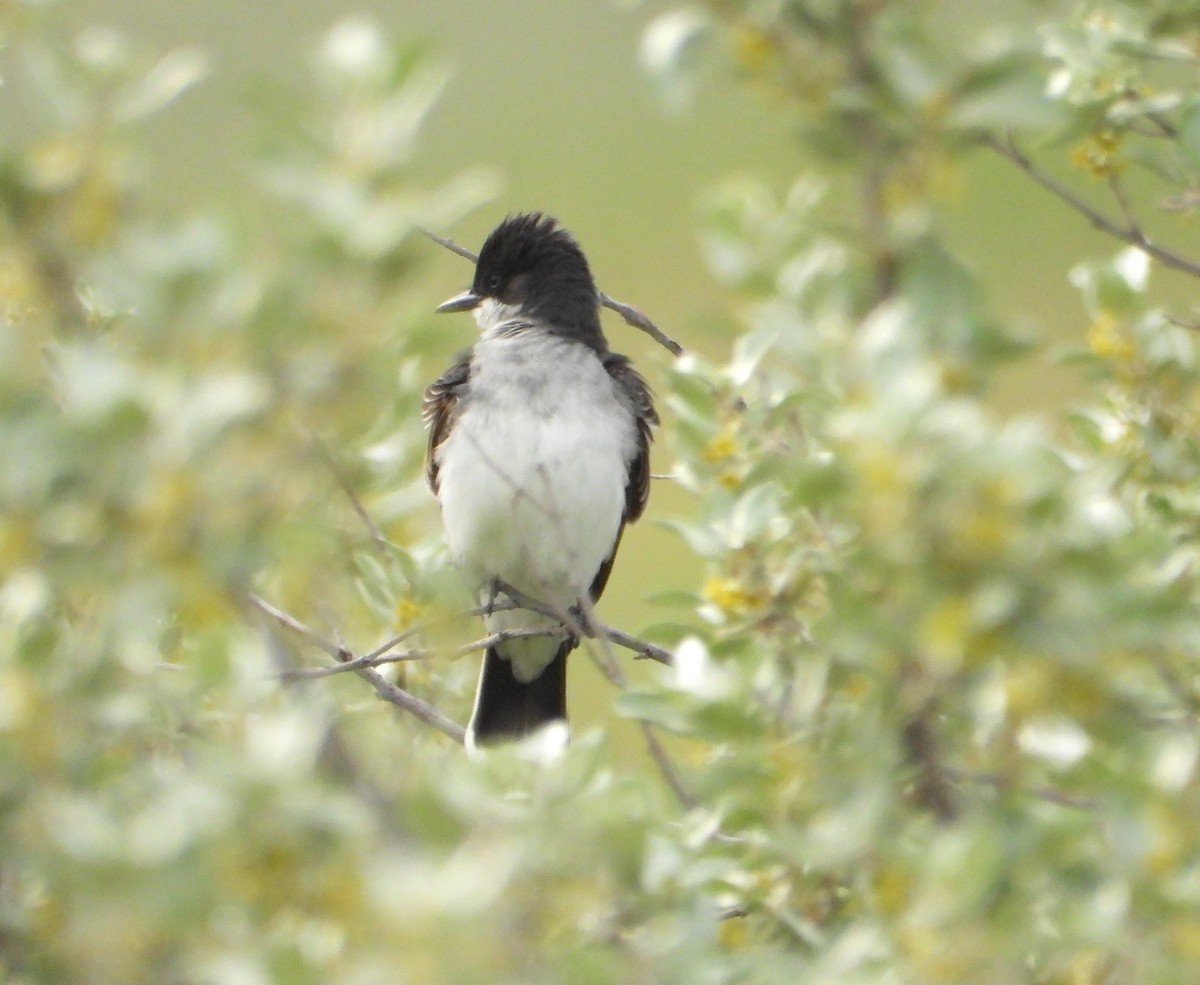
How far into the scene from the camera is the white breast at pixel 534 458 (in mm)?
4398

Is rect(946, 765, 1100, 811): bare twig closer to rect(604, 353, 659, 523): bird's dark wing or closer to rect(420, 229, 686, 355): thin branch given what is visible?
rect(420, 229, 686, 355): thin branch

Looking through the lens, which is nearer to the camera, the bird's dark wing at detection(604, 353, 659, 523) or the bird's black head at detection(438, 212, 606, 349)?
the bird's dark wing at detection(604, 353, 659, 523)

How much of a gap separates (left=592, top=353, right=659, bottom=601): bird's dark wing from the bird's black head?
0.16 m

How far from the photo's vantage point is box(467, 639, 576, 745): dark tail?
16.5ft

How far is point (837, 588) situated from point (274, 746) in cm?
54

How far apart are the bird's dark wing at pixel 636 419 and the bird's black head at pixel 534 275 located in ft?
0.54

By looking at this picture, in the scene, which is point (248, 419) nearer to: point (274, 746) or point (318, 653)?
point (274, 746)

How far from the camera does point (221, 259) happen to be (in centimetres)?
134

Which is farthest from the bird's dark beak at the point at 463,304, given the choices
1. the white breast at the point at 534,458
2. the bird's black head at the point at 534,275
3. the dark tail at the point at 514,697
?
the dark tail at the point at 514,697

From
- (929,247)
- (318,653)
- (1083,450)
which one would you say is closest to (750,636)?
(929,247)

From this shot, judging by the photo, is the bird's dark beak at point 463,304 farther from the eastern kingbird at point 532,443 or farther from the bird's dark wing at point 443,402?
the bird's dark wing at point 443,402

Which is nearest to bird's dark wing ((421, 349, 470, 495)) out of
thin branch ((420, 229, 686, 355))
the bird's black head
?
the bird's black head

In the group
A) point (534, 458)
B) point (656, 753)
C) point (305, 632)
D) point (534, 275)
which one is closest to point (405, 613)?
point (305, 632)

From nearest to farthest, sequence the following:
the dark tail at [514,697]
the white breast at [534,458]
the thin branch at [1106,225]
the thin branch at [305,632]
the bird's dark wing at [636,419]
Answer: the thin branch at [305,632]
the thin branch at [1106,225]
the white breast at [534,458]
the bird's dark wing at [636,419]
the dark tail at [514,697]
